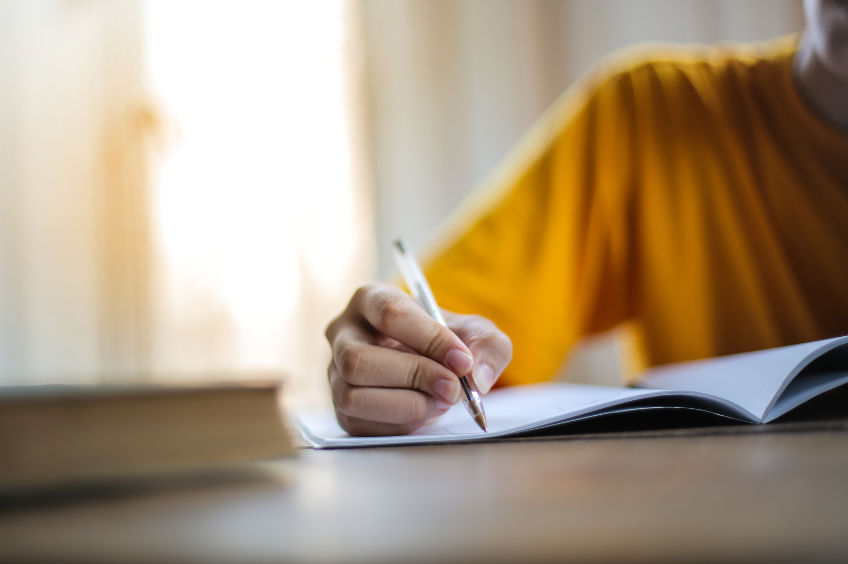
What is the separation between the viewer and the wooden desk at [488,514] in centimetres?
14

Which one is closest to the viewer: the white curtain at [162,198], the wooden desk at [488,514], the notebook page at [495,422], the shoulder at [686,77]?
the wooden desk at [488,514]

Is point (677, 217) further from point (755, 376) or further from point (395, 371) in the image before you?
point (395, 371)

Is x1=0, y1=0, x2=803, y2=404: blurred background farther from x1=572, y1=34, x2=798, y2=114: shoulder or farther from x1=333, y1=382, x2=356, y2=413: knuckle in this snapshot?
x1=333, y1=382, x2=356, y2=413: knuckle

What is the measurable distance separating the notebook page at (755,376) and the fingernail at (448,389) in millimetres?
192

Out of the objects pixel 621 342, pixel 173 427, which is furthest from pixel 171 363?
pixel 173 427

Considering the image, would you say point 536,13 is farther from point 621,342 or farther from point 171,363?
point 171,363

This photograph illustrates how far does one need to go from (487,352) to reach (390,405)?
3.6 inches

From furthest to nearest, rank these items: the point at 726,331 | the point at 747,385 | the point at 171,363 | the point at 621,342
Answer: the point at 621,342 → the point at 171,363 → the point at 726,331 → the point at 747,385

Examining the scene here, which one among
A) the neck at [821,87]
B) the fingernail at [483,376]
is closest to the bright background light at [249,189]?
the neck at [821,87]

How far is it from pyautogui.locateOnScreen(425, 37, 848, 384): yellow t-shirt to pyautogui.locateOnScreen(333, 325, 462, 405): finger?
1.26 ft

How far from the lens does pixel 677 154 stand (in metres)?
0.98

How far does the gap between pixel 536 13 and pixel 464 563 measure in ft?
7.02

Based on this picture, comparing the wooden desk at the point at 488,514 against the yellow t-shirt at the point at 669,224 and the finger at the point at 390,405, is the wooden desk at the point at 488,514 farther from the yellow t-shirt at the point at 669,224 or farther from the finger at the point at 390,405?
the yellow t-shirt at the point at 669,224

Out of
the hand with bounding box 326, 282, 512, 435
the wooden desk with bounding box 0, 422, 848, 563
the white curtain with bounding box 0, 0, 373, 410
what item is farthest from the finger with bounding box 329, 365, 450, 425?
the white curtain with bounding box 0, 0, 373, 410
